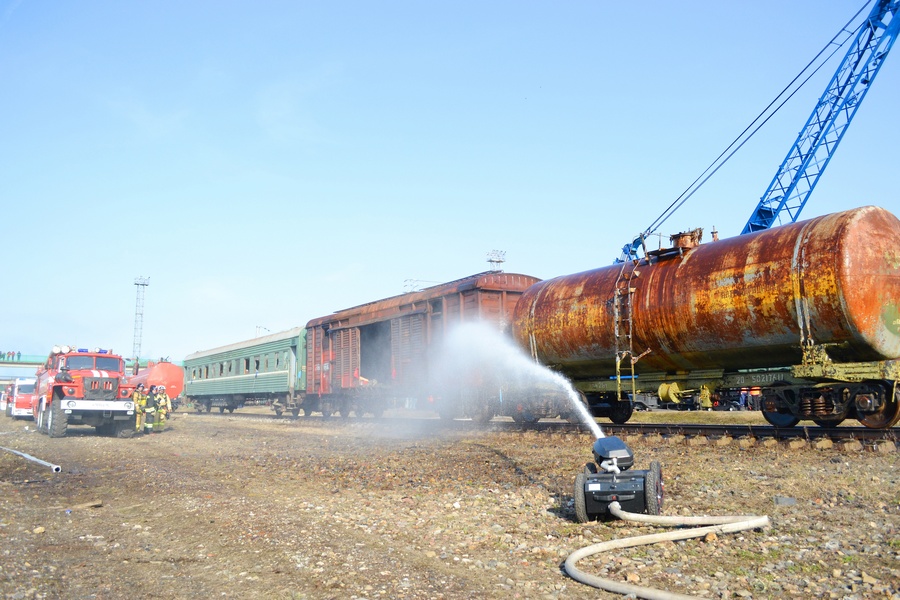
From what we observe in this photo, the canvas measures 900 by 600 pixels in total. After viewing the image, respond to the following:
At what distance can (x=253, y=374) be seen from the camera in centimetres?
3525

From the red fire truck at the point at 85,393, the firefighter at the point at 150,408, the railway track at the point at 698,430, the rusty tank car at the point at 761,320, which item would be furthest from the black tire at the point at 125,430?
the rusty tank car at the point at 761,320

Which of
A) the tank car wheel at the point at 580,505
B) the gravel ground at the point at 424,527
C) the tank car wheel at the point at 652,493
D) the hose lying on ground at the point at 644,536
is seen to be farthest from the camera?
the tank car wheel at the point at 580,505

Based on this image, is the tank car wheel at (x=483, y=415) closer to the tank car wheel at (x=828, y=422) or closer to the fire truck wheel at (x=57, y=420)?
the tank car wheel at (x=828, y=422)

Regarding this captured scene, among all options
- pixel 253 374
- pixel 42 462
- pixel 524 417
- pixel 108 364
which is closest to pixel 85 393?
pixel 108 364

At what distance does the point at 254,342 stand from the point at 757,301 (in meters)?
28.9

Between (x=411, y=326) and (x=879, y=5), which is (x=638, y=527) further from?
(x=879, y=5)

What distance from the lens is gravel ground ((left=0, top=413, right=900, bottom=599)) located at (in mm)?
4965

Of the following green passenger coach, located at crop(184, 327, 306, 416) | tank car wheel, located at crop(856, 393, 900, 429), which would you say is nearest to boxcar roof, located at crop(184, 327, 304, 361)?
green passenger coach, located at crop(184, 327, 306, 416)

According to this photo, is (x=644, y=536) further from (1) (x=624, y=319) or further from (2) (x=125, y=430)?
(2) (x=125, y=430)

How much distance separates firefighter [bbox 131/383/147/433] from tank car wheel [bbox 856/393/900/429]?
17.4 metres

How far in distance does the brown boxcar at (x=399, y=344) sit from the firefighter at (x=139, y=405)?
24.4ft

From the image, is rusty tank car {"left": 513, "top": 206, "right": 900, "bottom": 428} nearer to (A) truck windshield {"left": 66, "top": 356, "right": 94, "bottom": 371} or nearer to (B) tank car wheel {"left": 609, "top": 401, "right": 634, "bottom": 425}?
(B) tank car wheel {"left": 609, "top": 401, "right": 634, "bottom": 425}

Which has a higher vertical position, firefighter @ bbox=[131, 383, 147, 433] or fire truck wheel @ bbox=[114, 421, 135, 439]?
firefighter @ bbox=[131, 383, 147, 433]

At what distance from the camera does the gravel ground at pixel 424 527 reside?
16.3 feet
